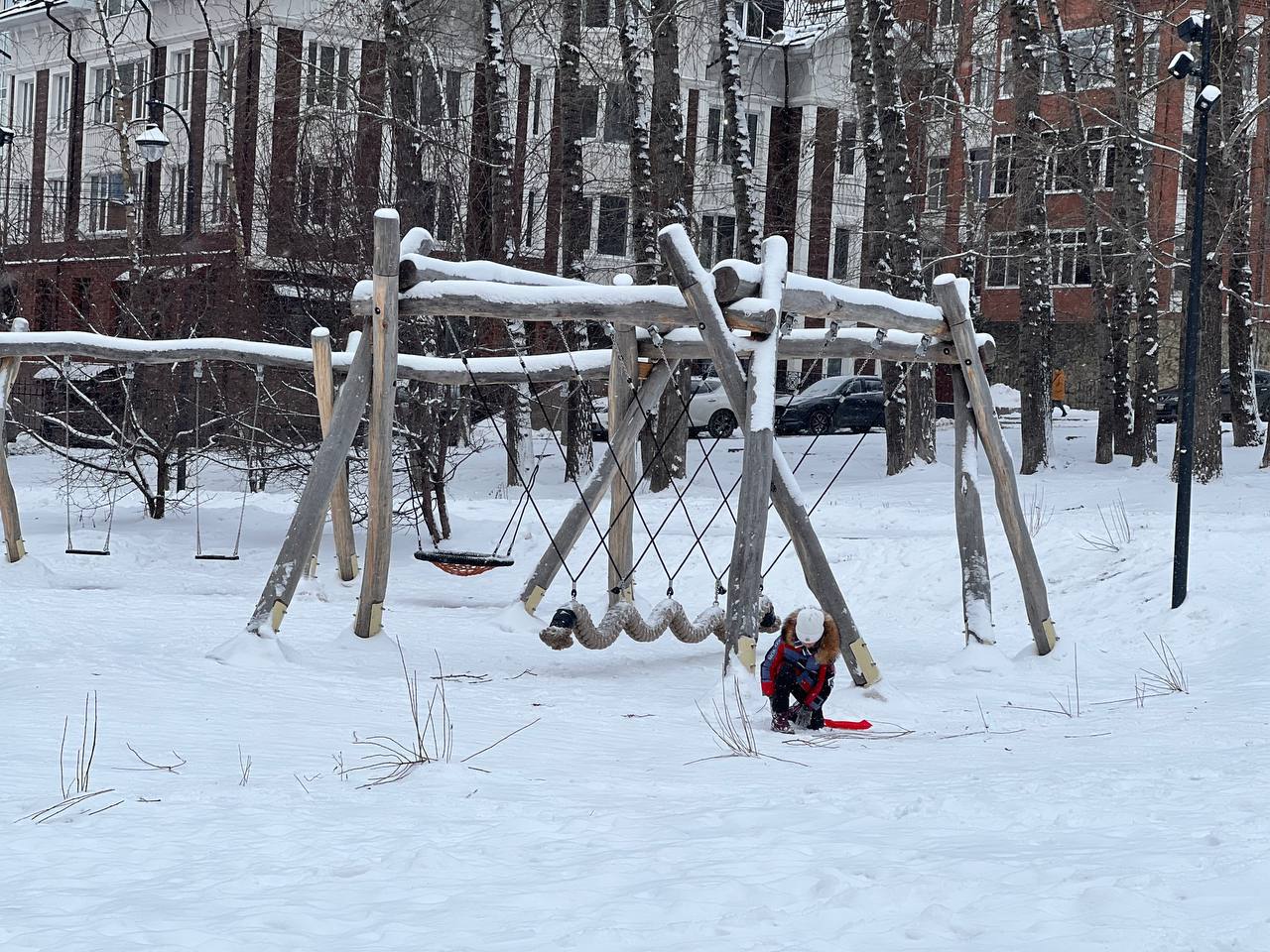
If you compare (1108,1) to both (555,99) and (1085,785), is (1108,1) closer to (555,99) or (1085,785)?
(555,99)

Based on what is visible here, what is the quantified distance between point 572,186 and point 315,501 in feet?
42.7

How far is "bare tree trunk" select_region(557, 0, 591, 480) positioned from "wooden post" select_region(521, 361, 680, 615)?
903 centimetres

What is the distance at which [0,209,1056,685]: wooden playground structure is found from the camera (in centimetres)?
897

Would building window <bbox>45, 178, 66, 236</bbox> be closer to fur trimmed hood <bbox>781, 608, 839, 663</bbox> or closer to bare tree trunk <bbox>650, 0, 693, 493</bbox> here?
bare tree trunk <bbox>650, 0, 693, 493</bbox>

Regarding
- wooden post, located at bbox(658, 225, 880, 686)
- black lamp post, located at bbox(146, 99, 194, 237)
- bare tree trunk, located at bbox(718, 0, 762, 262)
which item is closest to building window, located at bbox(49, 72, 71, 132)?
black lamp post, located at bbox(146, 99, 194, 237)

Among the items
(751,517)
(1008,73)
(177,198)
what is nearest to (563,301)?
(751,517)

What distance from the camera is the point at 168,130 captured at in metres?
38.8

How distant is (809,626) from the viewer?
26.3 ft

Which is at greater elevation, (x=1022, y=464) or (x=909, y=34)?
(x=909, y=34)

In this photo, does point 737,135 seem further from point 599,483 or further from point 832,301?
point 832,301

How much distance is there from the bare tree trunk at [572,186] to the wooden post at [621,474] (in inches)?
341

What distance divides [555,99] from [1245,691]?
1606 centimetres

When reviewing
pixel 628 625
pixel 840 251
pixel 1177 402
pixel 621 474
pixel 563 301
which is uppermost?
pixel 840 251

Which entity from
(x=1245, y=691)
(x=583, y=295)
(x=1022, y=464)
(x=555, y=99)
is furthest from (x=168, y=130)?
(x=1245, y=691)
